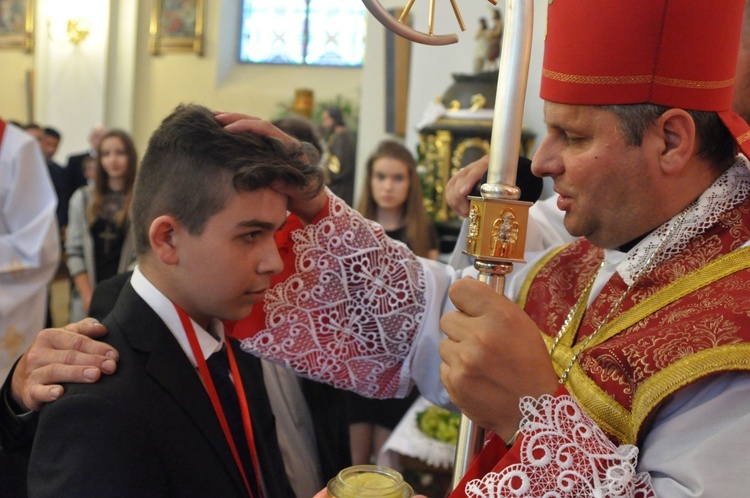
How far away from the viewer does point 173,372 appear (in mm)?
1636

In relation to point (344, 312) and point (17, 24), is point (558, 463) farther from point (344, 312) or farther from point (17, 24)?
point (17, 24)

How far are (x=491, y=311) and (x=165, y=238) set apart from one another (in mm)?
824

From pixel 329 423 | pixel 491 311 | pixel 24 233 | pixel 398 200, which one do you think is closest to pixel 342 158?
pixel 398 200

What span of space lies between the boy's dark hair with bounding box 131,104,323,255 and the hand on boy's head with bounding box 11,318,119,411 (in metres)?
0.26

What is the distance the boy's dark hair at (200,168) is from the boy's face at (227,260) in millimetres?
25

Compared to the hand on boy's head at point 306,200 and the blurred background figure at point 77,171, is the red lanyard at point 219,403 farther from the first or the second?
the blurred background figure at point 77,171

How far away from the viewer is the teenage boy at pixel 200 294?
1.58 meters

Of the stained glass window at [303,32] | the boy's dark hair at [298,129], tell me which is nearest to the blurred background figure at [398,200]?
the boy's dark hair at [298,129]

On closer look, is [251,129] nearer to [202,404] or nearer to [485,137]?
[202,404]

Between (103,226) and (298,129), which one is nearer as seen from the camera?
(298,129)

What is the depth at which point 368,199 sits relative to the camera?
4.91 meters

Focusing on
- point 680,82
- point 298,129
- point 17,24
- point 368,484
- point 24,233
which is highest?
point 17,24

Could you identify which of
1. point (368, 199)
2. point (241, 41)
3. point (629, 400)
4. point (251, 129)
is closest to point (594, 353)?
point (629, 400)

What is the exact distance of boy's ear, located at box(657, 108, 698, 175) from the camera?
1484 millimetres
